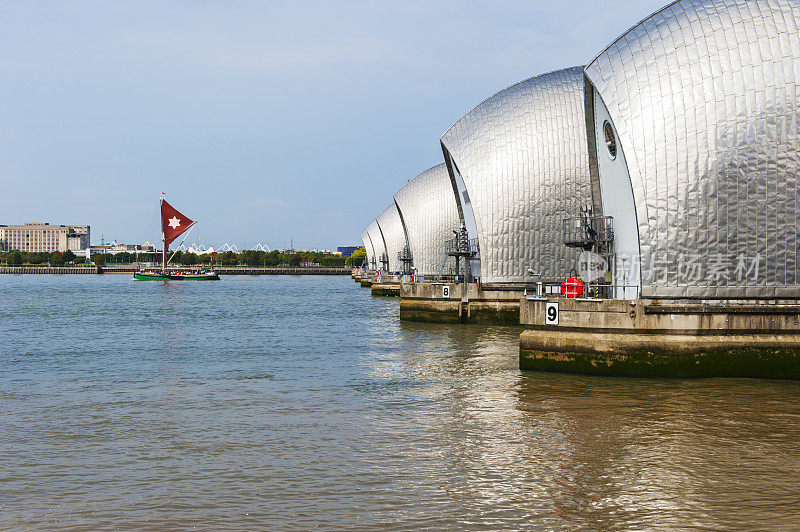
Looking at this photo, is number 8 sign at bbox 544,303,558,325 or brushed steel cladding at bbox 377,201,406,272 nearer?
number 8 sign at bbox 544,303,558,325

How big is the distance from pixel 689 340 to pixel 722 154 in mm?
6159

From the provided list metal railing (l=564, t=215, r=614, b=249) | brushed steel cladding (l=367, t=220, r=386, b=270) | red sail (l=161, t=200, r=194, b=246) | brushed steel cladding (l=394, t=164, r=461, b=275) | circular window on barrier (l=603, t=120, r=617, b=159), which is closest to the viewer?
circular window on barrier (l=603, t=120, r=617, b=159)

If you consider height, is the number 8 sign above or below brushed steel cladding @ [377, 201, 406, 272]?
below

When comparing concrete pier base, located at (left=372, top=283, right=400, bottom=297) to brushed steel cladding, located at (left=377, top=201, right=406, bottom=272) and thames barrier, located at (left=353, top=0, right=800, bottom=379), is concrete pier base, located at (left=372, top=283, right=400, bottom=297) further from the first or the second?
thames barrier, located at (left=353, top=0, right=800, bottom=379)

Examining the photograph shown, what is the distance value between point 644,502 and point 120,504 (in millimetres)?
7744

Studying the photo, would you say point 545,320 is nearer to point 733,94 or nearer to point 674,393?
point 674,393

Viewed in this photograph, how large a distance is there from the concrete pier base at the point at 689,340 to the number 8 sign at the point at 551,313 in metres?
0.80

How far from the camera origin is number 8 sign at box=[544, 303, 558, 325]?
2242 cm

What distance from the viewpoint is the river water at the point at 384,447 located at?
422 inches

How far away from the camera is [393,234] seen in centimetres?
10356

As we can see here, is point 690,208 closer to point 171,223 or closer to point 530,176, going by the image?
point 530,176

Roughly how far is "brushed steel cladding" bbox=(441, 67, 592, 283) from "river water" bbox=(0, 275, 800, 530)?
16.4 meters

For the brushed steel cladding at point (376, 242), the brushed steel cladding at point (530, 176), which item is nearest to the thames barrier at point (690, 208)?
the brushed steel cladding at point (530, 176)

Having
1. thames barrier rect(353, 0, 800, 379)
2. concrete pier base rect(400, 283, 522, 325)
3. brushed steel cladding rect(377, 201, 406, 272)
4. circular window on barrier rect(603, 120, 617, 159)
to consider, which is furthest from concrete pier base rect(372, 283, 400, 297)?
circular window on barrier rect(603, 120, 617, 159)
